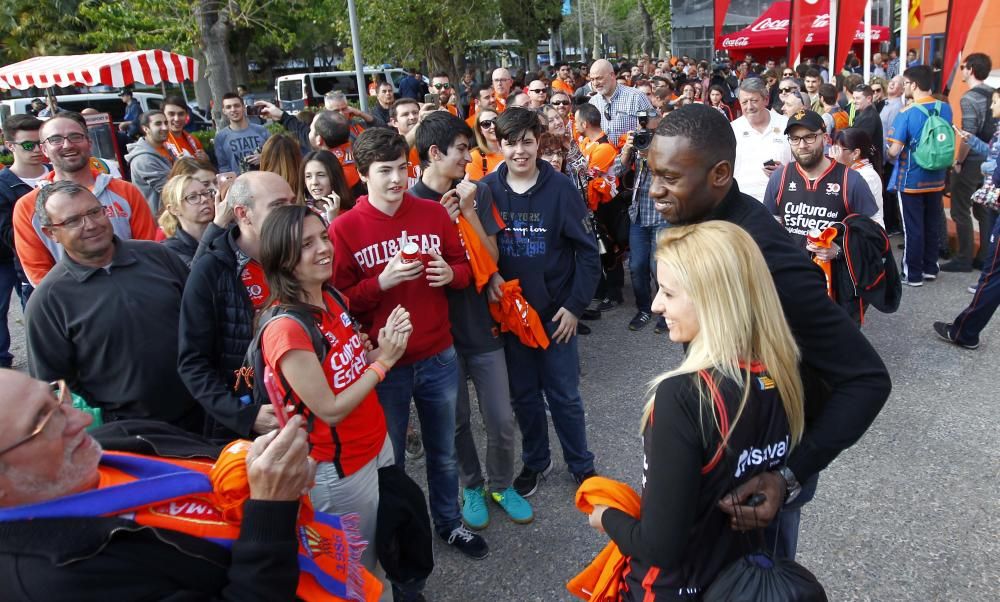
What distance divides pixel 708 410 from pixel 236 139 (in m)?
6.88

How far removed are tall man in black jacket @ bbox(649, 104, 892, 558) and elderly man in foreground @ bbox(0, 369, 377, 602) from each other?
1.03 meters

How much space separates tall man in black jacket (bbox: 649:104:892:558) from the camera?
1.70 meters

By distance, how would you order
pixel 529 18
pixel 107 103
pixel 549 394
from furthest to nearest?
pixel 529 18 < pixel 107 103 < pixel 549 394

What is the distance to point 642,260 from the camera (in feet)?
19.5

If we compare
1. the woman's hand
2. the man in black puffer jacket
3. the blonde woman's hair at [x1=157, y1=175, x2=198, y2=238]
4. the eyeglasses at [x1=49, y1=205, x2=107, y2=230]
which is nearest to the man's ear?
the woman's hand

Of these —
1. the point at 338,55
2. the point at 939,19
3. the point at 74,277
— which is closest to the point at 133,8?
the point at 74,277

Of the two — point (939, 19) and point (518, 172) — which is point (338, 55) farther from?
point (518, 172)

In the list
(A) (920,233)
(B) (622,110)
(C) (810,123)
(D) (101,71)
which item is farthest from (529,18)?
(C) (810,123)

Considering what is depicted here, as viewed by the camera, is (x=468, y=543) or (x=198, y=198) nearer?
(x=468, y=543)

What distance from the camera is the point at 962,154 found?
21.7 ft

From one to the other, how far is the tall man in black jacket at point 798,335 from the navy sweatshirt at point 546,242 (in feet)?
4.79

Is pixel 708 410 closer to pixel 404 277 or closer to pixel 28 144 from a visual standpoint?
pixel 404 277

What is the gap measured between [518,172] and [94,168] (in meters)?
3.43

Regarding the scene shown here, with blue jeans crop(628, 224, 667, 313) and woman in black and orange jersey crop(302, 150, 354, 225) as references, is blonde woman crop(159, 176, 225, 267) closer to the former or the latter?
woman in black and orange jersey crop(302, 150, 354, 225)
